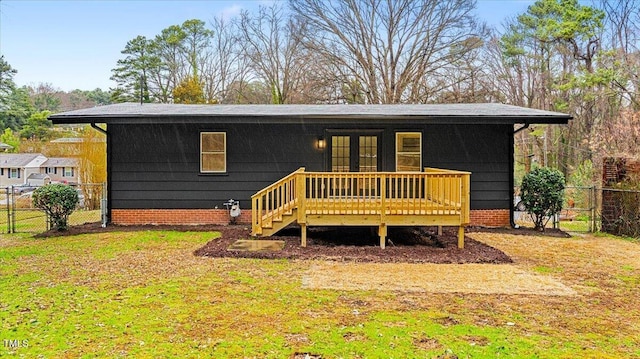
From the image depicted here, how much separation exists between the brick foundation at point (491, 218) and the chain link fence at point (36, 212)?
924 centimetres

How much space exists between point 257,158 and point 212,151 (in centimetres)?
114

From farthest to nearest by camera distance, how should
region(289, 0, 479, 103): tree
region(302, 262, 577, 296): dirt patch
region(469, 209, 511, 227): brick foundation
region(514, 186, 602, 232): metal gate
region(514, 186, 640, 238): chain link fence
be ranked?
region(289, 0, 479, 103): tree
region(469, 209, 511, 227): brick foundation
region(514, 186, 602, 232): metal gate
region(514, 186, 640, 238): chain link fence
region(302, 262, 577, 296): dirt patch

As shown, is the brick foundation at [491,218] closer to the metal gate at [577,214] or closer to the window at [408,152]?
the metal gate at [577,214]

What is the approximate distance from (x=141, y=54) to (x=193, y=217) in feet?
77.6

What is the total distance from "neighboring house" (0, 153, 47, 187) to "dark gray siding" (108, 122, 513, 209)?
33.9 m

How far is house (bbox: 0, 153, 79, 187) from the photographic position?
3834 centimetres

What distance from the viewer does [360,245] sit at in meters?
9.02

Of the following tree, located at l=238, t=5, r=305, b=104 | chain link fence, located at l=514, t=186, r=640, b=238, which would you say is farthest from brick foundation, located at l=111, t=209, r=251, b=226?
tree, located at l=238, t=5, r=305, b=104

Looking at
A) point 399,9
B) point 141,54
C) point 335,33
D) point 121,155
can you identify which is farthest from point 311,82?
point 121,155

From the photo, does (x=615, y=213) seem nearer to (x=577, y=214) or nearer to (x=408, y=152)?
(x=408, y=152)

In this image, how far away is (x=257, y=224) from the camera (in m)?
8.94

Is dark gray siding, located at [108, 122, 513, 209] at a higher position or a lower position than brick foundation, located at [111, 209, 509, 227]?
higher

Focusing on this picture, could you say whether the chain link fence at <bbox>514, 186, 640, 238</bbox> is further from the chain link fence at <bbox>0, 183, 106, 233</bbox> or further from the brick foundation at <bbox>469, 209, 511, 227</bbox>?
the chain link fence at <bbox>0, 183, 106, 233</bbox>

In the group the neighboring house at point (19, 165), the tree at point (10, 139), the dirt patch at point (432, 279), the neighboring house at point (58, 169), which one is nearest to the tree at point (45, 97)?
the tree at point (10, 139)
